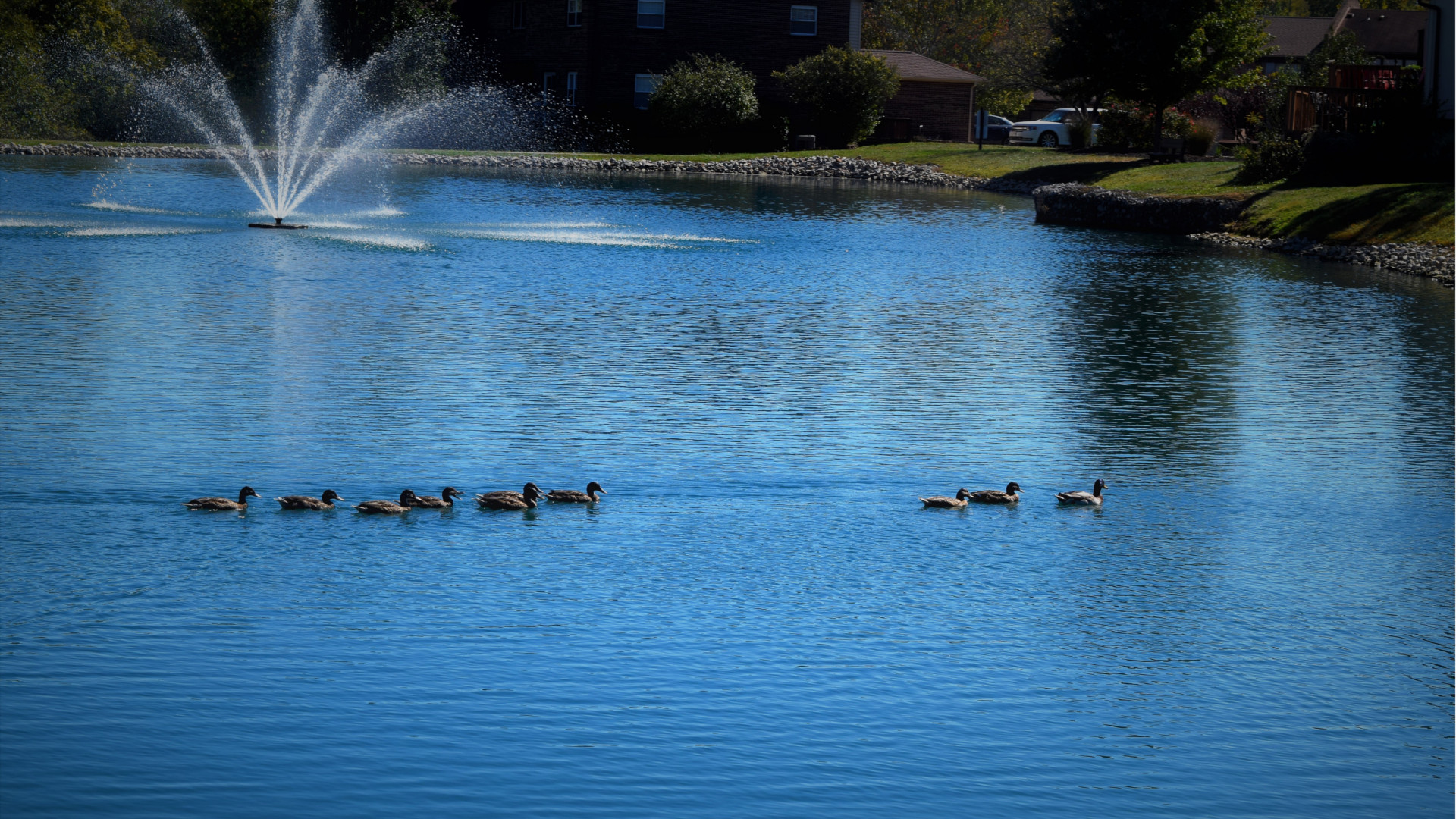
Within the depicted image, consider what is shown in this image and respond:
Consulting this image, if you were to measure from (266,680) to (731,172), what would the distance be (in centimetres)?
6552

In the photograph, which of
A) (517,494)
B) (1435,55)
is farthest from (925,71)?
(517,494)

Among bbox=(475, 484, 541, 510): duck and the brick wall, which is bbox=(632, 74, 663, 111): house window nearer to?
the brick wall

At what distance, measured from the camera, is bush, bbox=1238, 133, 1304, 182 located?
52.5 metres

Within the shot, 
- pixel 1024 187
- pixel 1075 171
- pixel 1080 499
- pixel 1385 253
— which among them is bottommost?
pixel 1080 499

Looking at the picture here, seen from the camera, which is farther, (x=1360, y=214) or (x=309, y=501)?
(x=1360, y=214)

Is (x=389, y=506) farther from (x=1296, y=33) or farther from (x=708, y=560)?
(x=1296, y=33)

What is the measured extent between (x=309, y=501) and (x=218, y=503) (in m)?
0.85

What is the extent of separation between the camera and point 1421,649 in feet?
43.0

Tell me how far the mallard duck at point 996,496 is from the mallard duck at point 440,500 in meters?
5.49

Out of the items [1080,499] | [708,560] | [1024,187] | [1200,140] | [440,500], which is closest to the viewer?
[708,560]

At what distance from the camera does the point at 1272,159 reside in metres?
53.2

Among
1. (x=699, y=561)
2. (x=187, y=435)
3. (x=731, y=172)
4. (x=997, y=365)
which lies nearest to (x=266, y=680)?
(x=699, y=561)

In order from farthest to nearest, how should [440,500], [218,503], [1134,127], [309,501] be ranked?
[1134,127], [440,500], [309,501], [218,503]

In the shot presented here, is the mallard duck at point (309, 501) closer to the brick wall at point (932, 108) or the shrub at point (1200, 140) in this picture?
the shrub at point (1200, 140)
